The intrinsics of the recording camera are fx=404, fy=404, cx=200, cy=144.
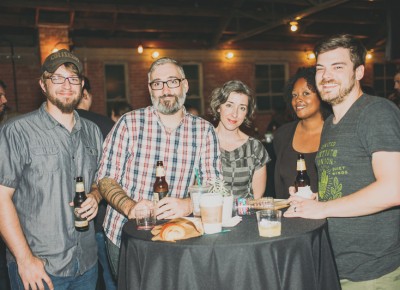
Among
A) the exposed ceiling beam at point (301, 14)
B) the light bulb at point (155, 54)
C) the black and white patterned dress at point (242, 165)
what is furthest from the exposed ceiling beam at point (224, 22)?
the black and white patterned dress at point (242, 165)

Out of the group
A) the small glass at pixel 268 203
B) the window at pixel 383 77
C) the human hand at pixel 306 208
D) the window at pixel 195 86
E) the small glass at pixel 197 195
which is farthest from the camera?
the window at pixel 383 77

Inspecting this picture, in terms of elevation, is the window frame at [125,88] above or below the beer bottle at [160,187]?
above

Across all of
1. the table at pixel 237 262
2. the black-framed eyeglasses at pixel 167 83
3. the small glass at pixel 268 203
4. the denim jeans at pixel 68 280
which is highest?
the black-framed eyeglasses at pixel 167 83

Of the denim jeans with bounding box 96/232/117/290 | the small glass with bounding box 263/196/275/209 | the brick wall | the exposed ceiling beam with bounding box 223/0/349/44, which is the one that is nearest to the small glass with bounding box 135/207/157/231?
the small glass with bounding box 263/196/275/209

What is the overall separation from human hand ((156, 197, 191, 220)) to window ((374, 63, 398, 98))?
42.9 ft

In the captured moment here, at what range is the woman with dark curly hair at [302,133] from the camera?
3410 millimetres

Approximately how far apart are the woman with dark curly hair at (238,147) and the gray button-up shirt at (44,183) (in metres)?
1.27

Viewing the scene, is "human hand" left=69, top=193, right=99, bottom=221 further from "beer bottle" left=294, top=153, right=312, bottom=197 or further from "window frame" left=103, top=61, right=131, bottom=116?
"window frame" left=103, top=61, right=131, bottom=116

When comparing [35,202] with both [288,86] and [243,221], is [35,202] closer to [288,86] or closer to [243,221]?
[243,221]

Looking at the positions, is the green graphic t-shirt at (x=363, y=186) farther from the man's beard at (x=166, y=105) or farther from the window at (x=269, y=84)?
the window at (x=269, y=84)

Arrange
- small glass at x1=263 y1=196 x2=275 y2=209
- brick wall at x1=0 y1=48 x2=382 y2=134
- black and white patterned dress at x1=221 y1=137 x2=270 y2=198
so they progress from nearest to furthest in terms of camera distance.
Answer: small glass at x1=263 y1=196 x2=275 y2=209, black and white patterned dress at x1=221 y1=137 x2=270 y2=198, brick wall at x1=0 y1=48 x2=382 y2=134

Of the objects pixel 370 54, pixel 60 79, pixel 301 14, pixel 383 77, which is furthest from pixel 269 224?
pixel 383 77

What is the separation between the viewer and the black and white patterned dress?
10.6 feet

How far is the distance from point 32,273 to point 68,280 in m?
0.26
